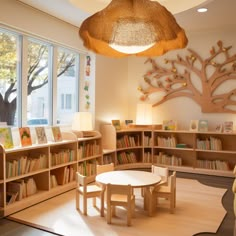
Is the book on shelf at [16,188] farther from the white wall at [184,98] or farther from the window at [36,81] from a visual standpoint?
the white wall at [184,98]

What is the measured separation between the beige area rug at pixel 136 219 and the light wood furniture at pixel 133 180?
21cm

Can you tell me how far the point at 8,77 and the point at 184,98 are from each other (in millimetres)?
3580

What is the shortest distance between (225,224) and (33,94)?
3375 millimetres

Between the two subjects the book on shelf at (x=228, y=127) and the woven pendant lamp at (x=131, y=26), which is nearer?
the woven pendant lamp at (x=131, y=26)

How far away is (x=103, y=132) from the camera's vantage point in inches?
220

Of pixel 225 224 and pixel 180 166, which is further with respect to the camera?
pixel 180 166

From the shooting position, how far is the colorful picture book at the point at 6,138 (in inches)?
137

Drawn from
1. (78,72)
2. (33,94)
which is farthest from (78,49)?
(33,94)

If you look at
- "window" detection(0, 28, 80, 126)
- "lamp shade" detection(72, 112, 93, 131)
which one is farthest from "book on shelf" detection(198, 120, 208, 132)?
"window" detection(0, 28, 80, 126)

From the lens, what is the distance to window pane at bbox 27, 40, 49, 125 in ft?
14.5

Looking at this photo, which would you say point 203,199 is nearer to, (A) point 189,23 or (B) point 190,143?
(B) point 190,143

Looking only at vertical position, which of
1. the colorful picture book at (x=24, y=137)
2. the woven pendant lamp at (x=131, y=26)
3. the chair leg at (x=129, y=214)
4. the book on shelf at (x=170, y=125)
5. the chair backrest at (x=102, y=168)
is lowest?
the chair leg at (x=129, y=214)

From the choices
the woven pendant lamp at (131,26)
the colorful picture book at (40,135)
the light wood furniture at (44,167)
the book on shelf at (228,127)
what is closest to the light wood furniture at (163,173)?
the light wood furniture at (44,167)

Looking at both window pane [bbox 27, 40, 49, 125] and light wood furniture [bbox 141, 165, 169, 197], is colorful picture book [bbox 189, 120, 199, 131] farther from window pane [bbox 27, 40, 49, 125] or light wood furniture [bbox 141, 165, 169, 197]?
window pane [bbox 27, 40, 49, 125]
